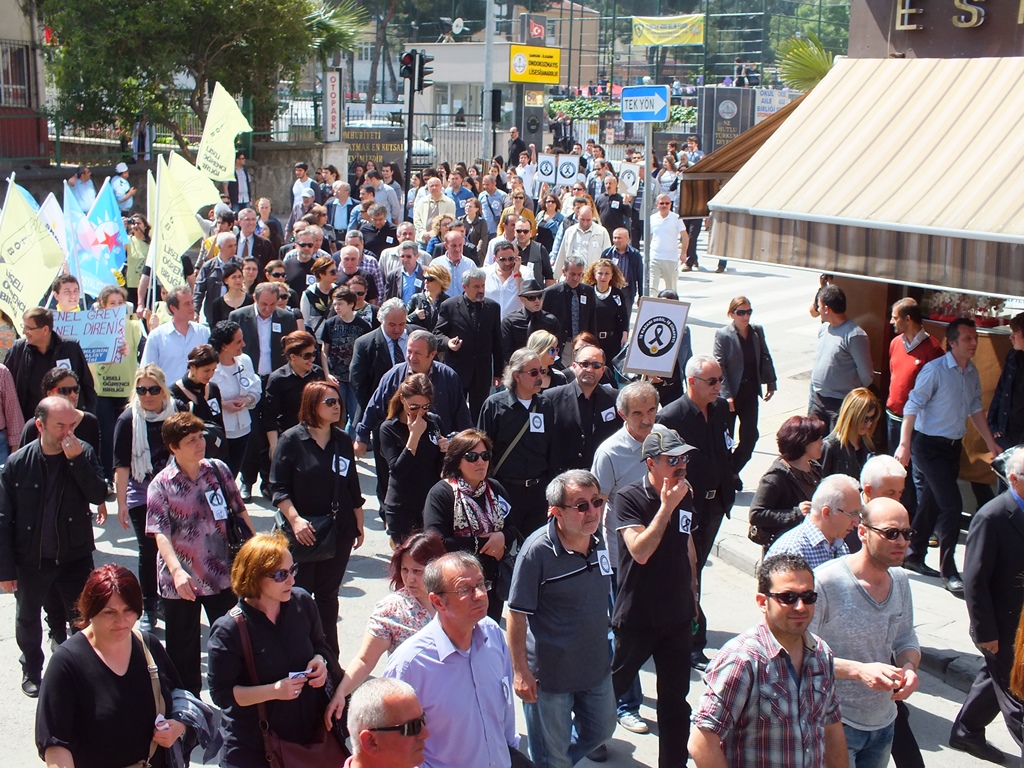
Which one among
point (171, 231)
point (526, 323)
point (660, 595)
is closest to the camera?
point (660, 595)

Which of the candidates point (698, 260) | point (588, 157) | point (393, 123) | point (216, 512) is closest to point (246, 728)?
point (216, 512)

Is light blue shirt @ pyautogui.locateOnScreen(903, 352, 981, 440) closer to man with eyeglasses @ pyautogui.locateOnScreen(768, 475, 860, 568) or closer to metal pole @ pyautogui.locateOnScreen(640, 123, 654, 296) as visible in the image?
man with eyeglasses @ pyautogui.locateOnScreen(768, 475, 860, 568)

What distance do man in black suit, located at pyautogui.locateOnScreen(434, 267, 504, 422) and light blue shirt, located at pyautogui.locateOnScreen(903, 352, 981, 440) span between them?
357 cm

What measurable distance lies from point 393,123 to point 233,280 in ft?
84.0

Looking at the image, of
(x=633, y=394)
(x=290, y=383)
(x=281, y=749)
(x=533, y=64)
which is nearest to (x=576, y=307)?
(x=290, y=383)

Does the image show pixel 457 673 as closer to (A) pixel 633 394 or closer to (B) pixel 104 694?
(B) pixel 104 694

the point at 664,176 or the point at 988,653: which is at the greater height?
the point at 664,176

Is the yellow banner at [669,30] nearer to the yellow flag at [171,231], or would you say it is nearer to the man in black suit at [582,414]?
the yellow flag at [171,231]

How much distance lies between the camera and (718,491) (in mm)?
6750

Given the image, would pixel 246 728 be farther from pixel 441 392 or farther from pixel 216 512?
pixel 441 392

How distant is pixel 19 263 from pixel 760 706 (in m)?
7.63

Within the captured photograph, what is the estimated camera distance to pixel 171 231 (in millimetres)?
10781

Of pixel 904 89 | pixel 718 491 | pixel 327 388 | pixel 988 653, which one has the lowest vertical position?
pixel 988 653

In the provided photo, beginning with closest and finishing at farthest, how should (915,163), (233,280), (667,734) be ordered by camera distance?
(667,734), (915,163), (233,280)
